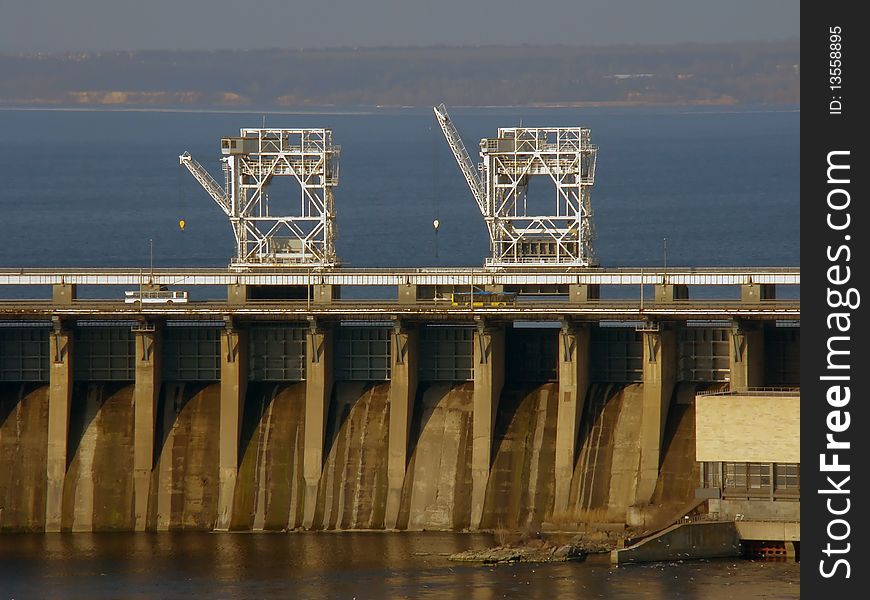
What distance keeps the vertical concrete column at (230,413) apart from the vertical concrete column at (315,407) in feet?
9.64

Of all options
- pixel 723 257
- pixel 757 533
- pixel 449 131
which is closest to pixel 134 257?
pixel 723 257

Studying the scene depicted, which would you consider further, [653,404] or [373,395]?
[373,395]

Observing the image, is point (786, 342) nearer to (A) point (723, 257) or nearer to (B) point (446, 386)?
(B) point (446, 386)

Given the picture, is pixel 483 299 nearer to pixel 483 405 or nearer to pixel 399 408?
pixel 483 405

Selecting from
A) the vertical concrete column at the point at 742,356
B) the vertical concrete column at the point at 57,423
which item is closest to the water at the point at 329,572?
the vertical concrete column at the point at 57,423

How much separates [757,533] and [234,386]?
24.6m

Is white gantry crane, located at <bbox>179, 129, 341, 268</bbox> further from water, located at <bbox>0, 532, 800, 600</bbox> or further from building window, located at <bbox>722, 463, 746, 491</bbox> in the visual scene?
building window, located at <bbox>722, 463, 746, 491</bbox>

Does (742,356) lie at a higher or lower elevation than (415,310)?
lower

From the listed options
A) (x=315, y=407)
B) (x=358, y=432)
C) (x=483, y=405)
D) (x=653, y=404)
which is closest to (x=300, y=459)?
(x=315, y=407)

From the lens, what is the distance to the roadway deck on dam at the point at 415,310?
10769 cm

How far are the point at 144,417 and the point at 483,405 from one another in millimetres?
14789

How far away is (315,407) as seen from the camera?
366 feet

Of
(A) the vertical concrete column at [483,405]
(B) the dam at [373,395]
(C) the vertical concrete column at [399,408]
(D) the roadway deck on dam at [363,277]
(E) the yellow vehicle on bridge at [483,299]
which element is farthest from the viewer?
(E) the yellow vehicle on bridge at [483,299]

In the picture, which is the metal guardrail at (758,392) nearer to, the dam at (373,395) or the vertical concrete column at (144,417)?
the dam at (373,395)
